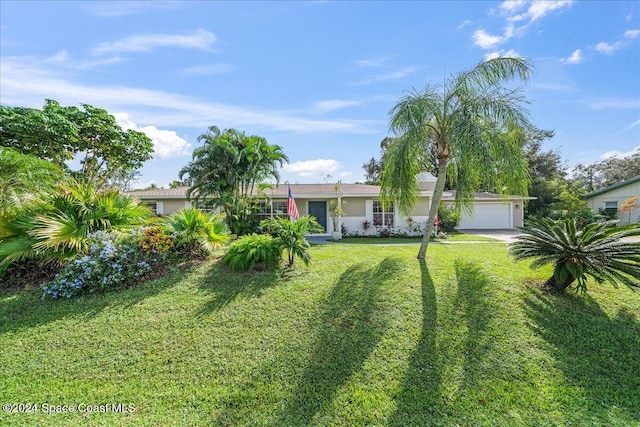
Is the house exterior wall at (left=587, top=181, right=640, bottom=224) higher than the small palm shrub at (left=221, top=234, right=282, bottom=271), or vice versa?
the house exterior wall at (left=587, top=181, right=640, bottom=224)

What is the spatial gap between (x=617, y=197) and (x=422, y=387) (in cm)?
2833

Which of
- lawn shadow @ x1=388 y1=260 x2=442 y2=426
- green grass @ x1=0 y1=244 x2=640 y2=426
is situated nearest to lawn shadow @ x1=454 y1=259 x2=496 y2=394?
green grass @ x1=0 y1=244 x2=640 y2=426

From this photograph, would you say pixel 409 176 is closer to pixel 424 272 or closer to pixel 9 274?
pixel 424 272

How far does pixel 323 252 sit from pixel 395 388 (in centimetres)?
583

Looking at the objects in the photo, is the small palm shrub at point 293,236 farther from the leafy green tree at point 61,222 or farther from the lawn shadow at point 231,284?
the leafy green tree at point 61,222

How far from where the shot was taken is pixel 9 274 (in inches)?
240

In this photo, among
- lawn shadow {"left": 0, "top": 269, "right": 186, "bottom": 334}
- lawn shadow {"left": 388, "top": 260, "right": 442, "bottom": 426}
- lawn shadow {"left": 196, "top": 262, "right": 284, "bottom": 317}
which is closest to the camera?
lawn shadow {"left": 388, "top": 260, "right": 442, "bottom": 426}

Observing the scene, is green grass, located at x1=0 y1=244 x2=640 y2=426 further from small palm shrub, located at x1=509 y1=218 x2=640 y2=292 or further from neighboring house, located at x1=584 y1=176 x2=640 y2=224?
neighboring house, located at x1=584 y1=176 x2=640 y2=224

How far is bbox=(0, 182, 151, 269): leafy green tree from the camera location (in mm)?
5598

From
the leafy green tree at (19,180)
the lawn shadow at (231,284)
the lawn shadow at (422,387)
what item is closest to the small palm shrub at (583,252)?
the lawn shadow at (422,387)

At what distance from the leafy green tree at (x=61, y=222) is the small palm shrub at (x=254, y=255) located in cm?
289

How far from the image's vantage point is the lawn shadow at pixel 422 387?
279 centimetres

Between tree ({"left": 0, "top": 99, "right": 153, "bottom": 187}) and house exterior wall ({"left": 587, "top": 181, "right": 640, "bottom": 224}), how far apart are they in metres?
31.4

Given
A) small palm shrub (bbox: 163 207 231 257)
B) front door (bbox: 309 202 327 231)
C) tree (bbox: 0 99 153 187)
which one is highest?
tree (bbox: 0 99 153 187)
